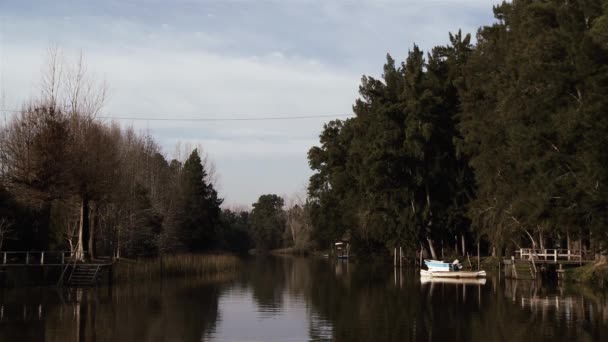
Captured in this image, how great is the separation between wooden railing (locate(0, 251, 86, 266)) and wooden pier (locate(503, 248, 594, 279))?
29821 millimetres

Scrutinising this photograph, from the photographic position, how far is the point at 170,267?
1908 inches

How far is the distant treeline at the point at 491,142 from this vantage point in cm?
3809

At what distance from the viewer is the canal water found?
2183 centimetres

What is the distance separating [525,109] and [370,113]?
26.6 meters

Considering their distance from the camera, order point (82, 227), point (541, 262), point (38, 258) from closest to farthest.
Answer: point (82, 227), point (38, 258), point (541, 262)

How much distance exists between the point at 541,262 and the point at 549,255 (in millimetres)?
809

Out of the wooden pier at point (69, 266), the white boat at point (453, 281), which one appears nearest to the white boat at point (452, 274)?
the white boat at point (453, 281)

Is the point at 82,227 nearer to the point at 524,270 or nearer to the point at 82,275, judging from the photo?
the point at 82,275

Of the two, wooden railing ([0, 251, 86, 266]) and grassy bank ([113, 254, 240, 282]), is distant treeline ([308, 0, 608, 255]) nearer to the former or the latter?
grassy bank ([113, 254, 240, 282])

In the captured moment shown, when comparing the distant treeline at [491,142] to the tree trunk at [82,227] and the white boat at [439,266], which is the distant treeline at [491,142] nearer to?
the white boat at [439,266]

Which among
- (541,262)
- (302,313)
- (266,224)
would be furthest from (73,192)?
(266,224)

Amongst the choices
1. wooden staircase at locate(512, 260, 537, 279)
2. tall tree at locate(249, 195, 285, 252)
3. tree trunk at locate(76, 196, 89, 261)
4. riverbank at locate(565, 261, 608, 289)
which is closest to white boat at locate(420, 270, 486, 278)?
wooden staircase at locate(512, 260, 537, 279)

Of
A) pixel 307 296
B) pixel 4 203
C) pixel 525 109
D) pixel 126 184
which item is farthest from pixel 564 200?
pixel 4 203

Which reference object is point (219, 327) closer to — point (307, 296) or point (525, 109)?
point (307, 296)
